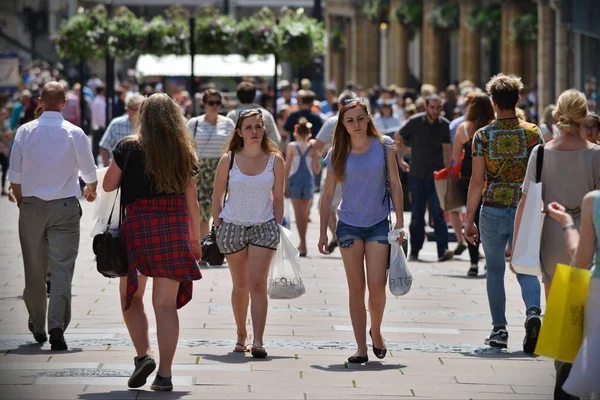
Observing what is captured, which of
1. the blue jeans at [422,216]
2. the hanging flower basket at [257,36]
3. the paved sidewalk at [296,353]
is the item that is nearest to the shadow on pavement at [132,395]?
the paved sidewalk at [296,353]

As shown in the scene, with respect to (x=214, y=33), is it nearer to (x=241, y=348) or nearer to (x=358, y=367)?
(x=241, y=348)

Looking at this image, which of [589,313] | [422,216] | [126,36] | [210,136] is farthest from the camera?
[126,36]

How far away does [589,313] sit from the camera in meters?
6.21

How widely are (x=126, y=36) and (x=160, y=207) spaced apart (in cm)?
1477

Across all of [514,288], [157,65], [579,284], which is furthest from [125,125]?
[157,65]

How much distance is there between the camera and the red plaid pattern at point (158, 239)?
775 centimetres

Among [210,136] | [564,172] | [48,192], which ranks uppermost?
[210,136]

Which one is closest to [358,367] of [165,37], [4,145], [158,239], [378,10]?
[158,239]

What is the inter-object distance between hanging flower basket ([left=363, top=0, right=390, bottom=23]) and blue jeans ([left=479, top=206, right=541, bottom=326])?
40626mm

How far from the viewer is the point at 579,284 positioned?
6273 mm

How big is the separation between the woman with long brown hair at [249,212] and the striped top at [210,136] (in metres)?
4.11

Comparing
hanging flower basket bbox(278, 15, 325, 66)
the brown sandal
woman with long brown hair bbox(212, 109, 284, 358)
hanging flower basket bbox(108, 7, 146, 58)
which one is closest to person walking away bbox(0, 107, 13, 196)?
hanging flower basket bbox(108, 7, 146, 58)

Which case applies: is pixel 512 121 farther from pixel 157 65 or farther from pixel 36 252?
pixel 157 65

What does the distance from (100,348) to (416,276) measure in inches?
192
